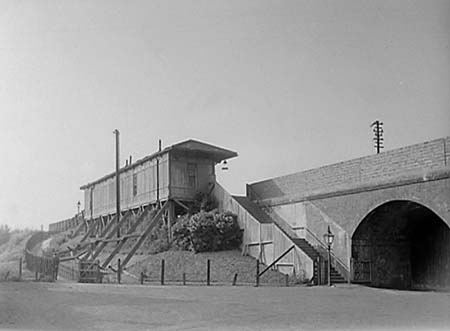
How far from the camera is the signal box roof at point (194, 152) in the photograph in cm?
1280

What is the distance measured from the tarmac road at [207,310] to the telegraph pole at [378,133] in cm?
331

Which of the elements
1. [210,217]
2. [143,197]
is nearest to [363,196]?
[210,217]

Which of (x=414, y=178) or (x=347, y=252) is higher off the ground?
(x=414, y=178)

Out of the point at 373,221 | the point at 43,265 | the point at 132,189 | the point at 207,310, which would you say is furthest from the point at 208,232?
the point at 207,310

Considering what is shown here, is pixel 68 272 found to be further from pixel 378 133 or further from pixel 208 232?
pixel 378 133

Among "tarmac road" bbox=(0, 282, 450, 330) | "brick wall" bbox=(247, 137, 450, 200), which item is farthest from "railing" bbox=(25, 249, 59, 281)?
"brick wall" bbox=(247, 137, 450, 200)

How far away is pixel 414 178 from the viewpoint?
14094 mm

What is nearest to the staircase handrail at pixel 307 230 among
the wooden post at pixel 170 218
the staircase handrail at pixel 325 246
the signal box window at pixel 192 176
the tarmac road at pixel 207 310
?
the staircase handrail at pixel 325 246

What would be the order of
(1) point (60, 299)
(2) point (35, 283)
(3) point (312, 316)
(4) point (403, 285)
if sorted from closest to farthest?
(3) point (312, 316), (1) point (60, 299), (2) point (35, 283), (4) point (403, 285)

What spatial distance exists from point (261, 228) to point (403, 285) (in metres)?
4.01

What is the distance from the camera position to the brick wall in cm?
1374

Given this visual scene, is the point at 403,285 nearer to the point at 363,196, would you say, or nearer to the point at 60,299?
the point at 363,196

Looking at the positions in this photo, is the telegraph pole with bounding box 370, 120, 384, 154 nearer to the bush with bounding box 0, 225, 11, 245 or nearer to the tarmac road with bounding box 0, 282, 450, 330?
the tarmac road with bounding box 0, 282, 450, 330

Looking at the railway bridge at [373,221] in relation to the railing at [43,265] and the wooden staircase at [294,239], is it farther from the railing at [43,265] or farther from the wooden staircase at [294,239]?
the railing at [43,265]
